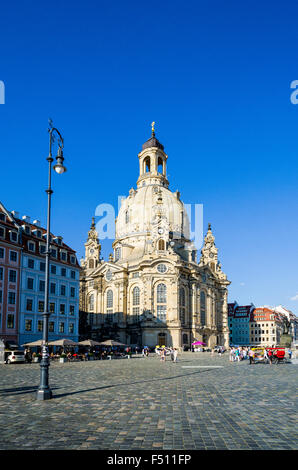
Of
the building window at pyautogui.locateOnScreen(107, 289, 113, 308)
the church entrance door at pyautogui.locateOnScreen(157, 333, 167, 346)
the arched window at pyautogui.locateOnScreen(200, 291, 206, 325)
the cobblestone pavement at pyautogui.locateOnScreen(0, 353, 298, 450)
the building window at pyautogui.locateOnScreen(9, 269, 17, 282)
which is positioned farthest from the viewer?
the arched window at pyautogui.locateOnScreen(200, 291, 206, 325)

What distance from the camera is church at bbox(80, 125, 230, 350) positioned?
81.9 metres

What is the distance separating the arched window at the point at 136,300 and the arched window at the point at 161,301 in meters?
4.56

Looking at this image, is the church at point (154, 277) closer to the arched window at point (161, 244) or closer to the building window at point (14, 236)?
the arched window at point (161, 244)

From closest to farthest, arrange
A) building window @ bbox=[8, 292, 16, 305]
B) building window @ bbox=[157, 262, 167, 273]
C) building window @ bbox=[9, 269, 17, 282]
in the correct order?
building window @ bbox=[8, 292, 16, 305], building window @ bbox=[9, 269, 17, 282], building window @ bbox=[157, 262, 167, 273]

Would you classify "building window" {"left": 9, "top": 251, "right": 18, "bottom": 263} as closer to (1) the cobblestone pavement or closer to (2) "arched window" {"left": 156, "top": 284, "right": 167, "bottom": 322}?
(1) the cobblestone pavement

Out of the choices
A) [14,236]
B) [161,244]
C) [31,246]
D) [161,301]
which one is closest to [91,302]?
[161,301]

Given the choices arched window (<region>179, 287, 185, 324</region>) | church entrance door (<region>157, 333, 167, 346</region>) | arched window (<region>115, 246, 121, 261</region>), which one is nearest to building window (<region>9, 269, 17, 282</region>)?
church entrance door (<region>157, 333, 167, 346</region>)

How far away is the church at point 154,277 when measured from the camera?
81.9 metres

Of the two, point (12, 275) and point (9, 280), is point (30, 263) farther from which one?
point (9, 280)

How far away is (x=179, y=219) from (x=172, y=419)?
3503 inches

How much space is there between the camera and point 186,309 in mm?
86188

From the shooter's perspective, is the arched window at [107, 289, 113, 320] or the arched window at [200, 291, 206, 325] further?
the arched window at [200, 291, 206, 325]
